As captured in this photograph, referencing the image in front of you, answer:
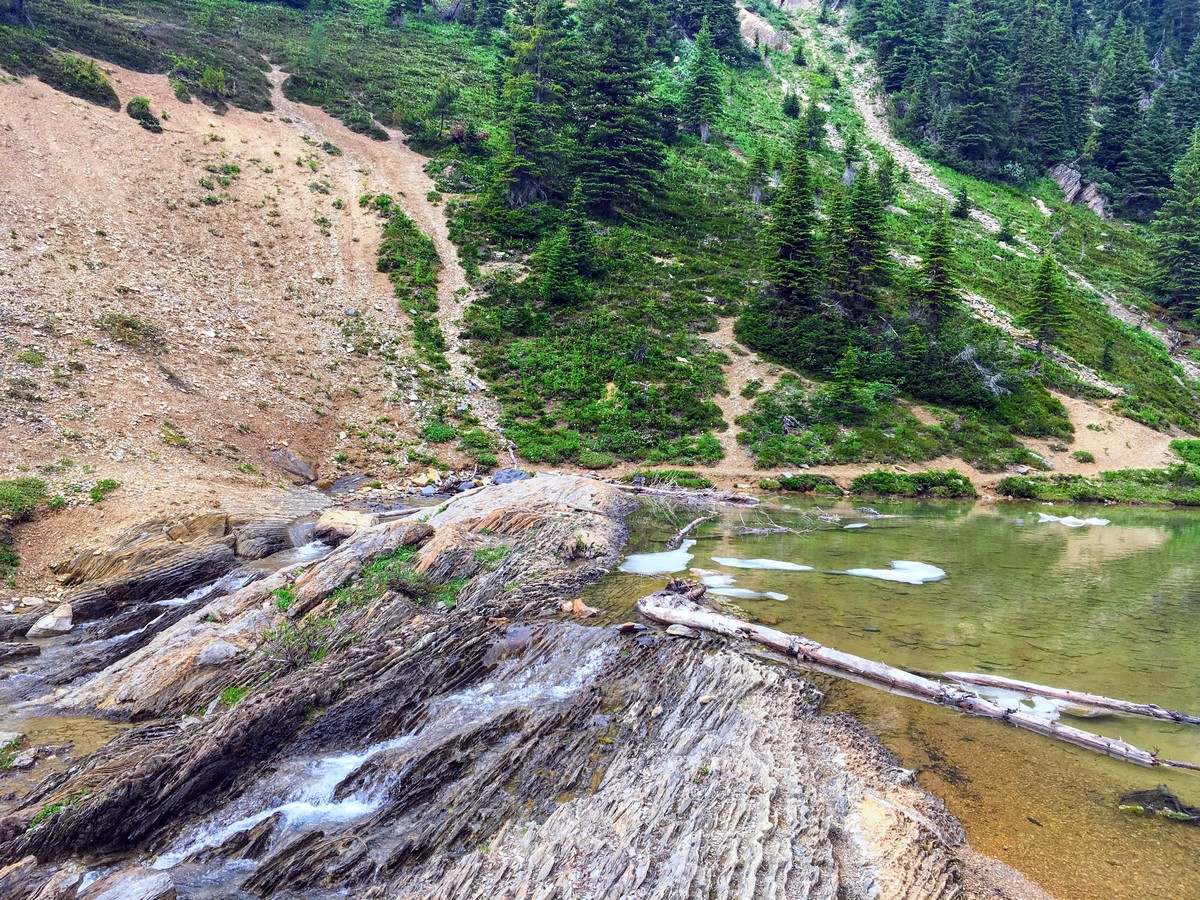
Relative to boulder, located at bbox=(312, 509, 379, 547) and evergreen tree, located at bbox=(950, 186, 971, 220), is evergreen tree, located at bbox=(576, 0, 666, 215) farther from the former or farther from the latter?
boulder, located at bbox=(312, 509, 379, 547)

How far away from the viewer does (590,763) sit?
8445 millimetres

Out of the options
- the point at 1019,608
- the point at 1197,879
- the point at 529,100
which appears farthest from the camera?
the point at 529,100

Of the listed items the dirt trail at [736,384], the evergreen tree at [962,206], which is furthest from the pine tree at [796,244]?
the evergreen tree at [962,206]

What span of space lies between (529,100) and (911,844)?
2235 inches

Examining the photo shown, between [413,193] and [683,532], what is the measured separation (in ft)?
139

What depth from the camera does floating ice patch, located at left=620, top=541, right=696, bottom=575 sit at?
55.4 ft

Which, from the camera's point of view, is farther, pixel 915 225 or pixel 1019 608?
pixel 915 225

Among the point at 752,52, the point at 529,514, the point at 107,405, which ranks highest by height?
the point at 752,52

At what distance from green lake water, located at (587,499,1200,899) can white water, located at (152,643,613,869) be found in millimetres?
3551

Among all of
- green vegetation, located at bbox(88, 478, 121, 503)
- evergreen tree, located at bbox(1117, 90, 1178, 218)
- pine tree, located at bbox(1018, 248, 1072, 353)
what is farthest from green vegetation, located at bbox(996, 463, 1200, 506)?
evergreen tree, located at bbox(1117, 90, 1178, 218)

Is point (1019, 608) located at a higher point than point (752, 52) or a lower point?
lower

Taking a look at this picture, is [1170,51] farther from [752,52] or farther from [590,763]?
[590,763]

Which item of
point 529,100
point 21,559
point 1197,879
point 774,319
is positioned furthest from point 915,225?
point 21,559

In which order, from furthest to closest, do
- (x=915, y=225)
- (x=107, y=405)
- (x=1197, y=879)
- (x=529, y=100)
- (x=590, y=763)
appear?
(x=915, y=225), (x=529, y=100), (x=107, y=405), (x=590, y=763), (x=1197, y=879)
